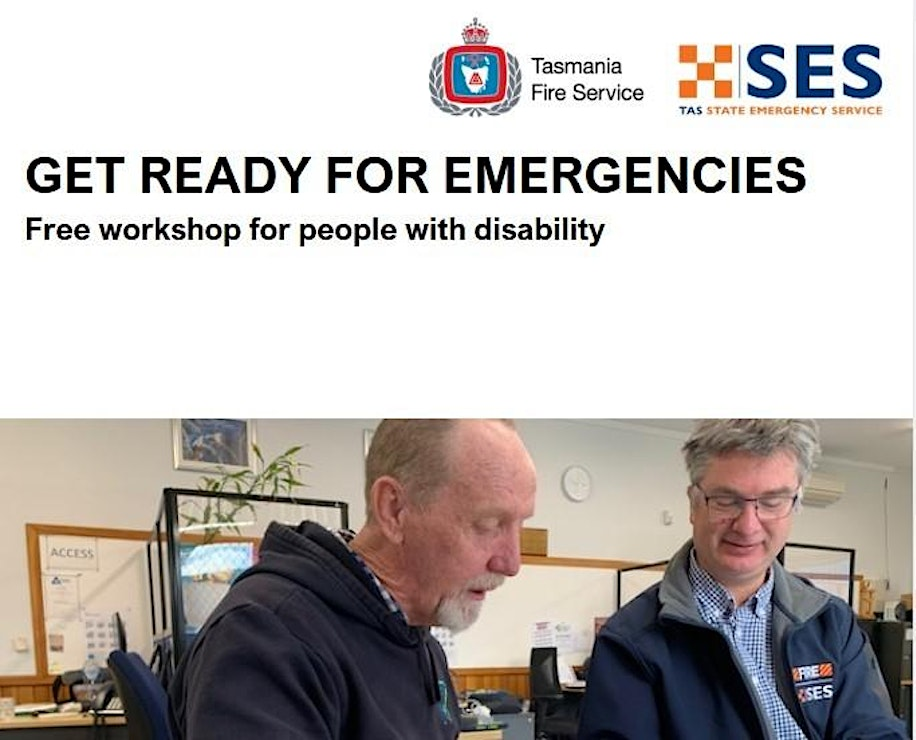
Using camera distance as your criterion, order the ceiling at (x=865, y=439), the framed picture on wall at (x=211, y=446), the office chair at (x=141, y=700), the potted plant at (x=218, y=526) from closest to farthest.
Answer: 1. the ceiling at (x=865, y=439)
2. the office chair at (x=141, y=700)
3. the potted plant at (x=218, y=526)
4. the framed picture on wall at (x=211, y=446)

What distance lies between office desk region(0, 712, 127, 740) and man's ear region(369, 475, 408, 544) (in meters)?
3.07

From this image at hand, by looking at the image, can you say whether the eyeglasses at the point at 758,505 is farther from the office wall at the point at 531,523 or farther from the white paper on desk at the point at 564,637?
the white paper on desk at the point at 564,637

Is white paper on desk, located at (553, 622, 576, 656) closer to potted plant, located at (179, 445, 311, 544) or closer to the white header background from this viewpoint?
potted plant, located at (179, 445, 311, 544)

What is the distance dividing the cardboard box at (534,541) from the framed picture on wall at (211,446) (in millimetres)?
1666

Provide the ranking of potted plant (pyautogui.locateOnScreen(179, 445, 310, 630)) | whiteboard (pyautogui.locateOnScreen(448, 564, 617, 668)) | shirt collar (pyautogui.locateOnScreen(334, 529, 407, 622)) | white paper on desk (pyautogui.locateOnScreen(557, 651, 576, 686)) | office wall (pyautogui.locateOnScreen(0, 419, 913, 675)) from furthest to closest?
1. white paper on desk (pyautogui.locateOnScreen(557, 651, 576, 686))
2. whiteboard (pyautogui.locateOnScreen(448, 564, 617, 668))
3. office wall (pyautogui.locateOnScreen(0, 419, 913, 675))
4. potted plant (pyautogui.locateOnScreen(179, 445, 310, 630))
5. shirt collar (pyautogui.locateOnScreen(334, 529, 407, 622))

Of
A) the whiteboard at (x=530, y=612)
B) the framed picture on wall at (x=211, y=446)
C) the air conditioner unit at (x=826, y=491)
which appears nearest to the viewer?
the framed picture on wall at (x=211, y=446)

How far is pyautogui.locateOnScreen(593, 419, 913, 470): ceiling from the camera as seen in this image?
1660 mm

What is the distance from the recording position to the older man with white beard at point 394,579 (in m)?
0.98

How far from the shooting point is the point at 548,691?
5.71 metres

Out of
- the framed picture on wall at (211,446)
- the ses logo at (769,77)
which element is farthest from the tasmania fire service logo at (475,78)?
the framed picture on wall at (211,446)

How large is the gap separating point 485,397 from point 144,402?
0.43m

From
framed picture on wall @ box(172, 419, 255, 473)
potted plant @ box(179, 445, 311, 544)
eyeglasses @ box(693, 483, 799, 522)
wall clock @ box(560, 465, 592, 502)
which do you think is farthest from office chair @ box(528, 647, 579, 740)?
eyeglasses @ box(693, 483, 799, 522)

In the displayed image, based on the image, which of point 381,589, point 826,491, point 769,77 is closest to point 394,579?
point 381,589

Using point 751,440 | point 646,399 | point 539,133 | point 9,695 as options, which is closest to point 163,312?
point 539,133
